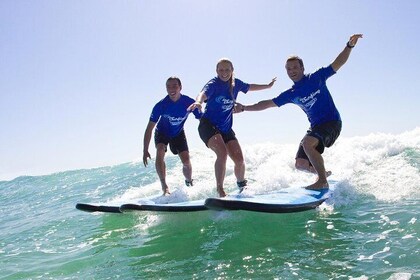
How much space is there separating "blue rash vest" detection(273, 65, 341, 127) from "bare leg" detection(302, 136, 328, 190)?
0.35 metres

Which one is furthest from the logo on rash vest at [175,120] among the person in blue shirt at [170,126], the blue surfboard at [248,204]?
the blue surfboard at [248,204]

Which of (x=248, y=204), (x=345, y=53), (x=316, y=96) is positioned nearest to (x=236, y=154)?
(x=316, y=96)

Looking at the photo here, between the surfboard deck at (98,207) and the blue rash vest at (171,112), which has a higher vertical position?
the blue rash vest at (171,112)

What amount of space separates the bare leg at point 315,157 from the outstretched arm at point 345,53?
3.55ft

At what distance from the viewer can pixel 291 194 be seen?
4.79 metres

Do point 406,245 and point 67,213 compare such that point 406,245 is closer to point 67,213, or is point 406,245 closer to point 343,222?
point 343,222

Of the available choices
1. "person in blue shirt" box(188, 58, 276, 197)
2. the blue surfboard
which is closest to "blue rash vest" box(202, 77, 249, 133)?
"person in blue shirt" box(188, 58, 276, 197)

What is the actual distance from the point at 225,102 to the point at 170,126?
1.46 metres

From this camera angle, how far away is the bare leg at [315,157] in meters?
5.10

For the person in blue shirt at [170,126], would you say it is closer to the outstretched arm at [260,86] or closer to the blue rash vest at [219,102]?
the blue rash vest at [219,102]

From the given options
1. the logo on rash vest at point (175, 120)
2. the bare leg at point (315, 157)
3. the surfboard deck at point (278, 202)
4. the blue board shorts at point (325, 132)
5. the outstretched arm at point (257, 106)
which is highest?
the logo on rash vest at point (175, 120)

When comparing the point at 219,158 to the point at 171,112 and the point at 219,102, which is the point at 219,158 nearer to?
the point at 219,102

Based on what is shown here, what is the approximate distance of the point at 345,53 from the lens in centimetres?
503

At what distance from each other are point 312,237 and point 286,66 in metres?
2.63
